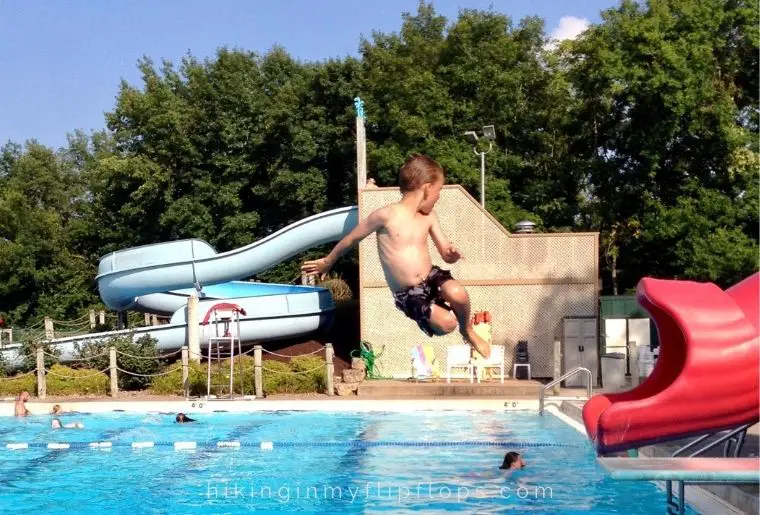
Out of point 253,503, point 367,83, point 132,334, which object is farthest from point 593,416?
point 367,83

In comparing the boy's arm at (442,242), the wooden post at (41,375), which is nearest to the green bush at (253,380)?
the wooden post at (41,375)

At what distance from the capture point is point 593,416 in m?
5.77

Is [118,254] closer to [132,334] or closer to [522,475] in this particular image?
[132,334]

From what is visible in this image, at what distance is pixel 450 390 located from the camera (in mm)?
18000

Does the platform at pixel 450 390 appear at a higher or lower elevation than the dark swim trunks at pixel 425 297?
lower

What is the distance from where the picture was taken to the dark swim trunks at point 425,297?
6.25 meters

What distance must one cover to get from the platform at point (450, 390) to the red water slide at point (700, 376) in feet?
40.1

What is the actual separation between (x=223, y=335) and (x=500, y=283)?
675 cm

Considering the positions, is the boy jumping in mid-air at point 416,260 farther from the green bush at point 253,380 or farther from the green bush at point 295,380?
the green bush at point 295,380

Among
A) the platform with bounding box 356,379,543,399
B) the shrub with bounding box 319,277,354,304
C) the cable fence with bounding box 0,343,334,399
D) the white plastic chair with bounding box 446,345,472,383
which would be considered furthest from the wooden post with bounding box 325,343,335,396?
the shrub with bounding box 319,277,354,304

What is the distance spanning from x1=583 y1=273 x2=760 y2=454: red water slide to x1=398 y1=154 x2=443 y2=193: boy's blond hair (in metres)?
1.49

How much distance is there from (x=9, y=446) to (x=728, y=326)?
12.3 m

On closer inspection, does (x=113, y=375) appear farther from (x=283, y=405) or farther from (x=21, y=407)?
(x=283, y=405)

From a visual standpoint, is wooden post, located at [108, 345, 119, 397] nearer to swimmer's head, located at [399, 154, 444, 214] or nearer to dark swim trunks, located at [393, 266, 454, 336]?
dark swim trunks, located at [393, 266, 454, 336]
